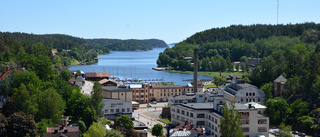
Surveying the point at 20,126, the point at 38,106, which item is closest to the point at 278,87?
the point at 38,106

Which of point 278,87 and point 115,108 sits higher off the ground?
point 278,87

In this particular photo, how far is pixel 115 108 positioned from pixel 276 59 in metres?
26.4

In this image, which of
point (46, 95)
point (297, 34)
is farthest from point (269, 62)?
point (297, 34)

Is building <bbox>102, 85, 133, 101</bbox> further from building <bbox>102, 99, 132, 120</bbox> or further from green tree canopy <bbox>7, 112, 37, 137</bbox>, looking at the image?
green tree canopy <bbox>7, 112, 37, 137</bbox>

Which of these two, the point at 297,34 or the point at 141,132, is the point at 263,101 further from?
the point at 297,34

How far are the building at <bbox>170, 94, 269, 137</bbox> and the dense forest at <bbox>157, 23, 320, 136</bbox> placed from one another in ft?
16.1

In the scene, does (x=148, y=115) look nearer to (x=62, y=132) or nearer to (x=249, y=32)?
(x=62, y=132)

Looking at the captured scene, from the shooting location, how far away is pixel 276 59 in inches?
2313

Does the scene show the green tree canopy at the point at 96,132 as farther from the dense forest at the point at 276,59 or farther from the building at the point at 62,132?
the dense forest at the point at 276,59

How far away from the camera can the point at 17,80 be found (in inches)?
1528

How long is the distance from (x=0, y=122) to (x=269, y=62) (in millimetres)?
35864

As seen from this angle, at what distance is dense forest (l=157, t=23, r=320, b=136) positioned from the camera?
130 ft

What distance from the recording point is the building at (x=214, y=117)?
33.8 m

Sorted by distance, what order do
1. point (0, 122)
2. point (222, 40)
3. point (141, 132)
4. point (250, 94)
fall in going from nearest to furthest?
point (0, 122) < point (141, 132) < point (250, 94) < point (222, 40)
